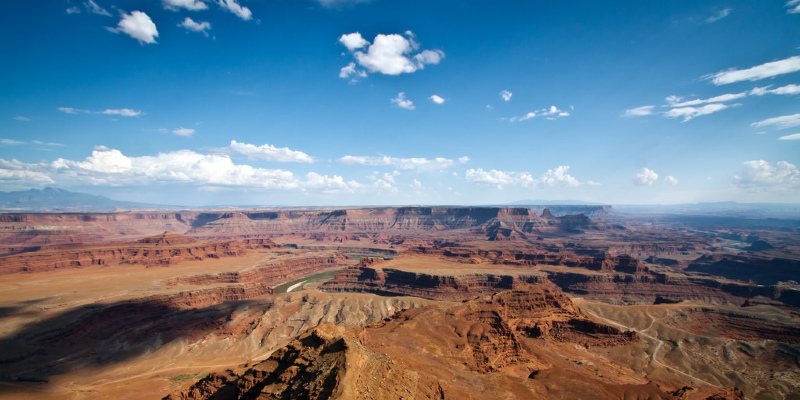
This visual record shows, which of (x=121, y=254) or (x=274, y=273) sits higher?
(x=121, y=254)

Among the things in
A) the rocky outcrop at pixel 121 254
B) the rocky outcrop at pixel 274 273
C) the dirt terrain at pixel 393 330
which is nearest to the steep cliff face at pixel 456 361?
the dirt terrain at pixel 393 330

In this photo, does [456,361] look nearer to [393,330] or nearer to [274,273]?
[393,330]

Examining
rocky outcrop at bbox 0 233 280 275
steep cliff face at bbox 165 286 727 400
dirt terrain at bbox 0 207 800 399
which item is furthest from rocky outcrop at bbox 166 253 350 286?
steep cliff face at bbox 165 286 727 400

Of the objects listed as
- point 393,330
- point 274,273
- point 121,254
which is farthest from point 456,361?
point 121,254

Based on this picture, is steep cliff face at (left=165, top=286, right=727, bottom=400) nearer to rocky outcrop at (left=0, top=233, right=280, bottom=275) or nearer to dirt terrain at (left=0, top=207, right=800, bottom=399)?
dirt terrain at (left=0, top=207, right=800, bottom=399)

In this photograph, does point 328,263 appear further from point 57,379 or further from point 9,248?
point 9,248

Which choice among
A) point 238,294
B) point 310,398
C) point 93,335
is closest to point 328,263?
point 238,294

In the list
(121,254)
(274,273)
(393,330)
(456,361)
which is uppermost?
(393,330)
